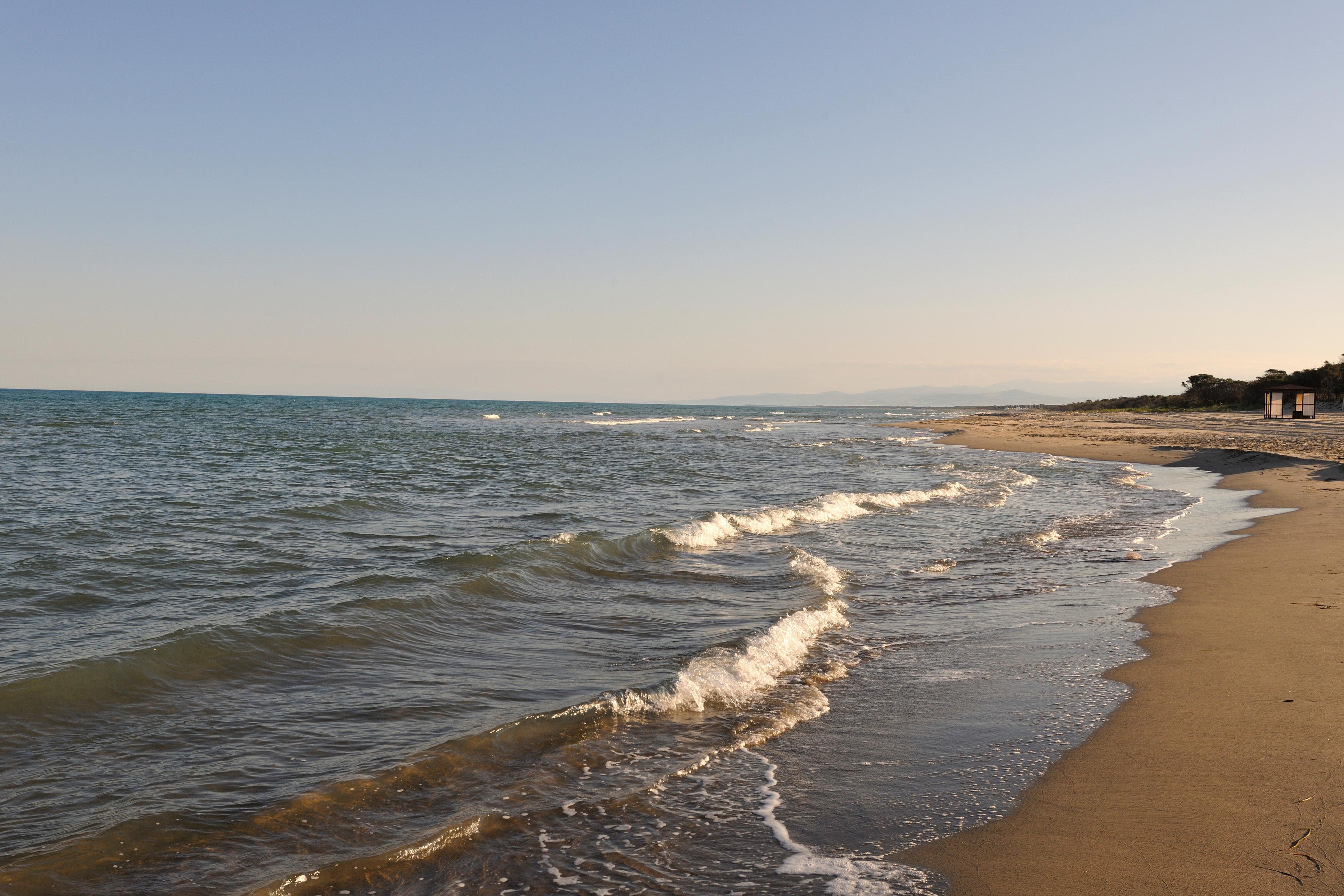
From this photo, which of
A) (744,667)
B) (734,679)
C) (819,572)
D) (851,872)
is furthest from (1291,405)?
(851,872)

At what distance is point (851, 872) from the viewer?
3281 millimetres

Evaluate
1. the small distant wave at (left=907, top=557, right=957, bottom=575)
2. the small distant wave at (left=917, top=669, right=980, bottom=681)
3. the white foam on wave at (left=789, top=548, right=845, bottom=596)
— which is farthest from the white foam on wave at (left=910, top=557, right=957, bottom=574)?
the small distant wave at (left=917, top=669, right=980, bottom=681)

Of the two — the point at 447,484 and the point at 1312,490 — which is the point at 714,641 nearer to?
the point at 447,484

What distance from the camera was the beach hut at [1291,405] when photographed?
44.9m

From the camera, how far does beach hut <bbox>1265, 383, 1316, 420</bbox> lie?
44.9 meters

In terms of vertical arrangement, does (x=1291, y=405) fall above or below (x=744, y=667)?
above

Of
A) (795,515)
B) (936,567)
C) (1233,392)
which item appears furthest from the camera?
(1233,392)

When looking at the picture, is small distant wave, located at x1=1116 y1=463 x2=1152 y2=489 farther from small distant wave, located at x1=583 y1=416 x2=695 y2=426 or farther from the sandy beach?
small distant wave, located at x1=583 y1=416 x2=695 y2=426

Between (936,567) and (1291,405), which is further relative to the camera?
(1291,405)

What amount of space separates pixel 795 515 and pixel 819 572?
4936 millimetres

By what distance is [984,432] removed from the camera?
159 feet

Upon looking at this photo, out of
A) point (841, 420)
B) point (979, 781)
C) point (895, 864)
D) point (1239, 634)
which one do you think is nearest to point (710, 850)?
point (895, 864)

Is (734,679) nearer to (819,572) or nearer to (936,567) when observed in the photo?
(819,572)

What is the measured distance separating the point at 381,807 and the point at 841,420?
84.1 m
